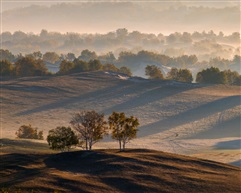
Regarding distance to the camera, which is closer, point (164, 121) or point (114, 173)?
point (114, 173)

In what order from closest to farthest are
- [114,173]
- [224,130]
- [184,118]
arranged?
1. [114,173]
2. [224,130]
3. [184,118]

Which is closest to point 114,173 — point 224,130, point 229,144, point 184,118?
point 229,144

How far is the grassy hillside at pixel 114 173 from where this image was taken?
212 feet

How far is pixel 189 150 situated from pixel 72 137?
5043 cm

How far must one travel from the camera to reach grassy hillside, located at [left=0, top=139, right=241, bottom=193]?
212ft

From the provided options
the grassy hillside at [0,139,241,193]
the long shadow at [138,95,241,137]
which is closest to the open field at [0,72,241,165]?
the long shadow at [138,95,241,137]

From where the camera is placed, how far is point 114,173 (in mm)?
71250

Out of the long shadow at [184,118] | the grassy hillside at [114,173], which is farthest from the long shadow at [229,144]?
the grassy hillside at [114,173]

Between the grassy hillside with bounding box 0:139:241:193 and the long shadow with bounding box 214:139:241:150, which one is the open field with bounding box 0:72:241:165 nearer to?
the long shadow with bounding box 214:139:241:150

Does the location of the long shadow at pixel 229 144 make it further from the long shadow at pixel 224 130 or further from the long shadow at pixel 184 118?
the long shadow at pixel 184 118

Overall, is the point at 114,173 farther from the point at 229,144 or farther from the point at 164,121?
the point at 164,121

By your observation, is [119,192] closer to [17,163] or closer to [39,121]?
[17,163]

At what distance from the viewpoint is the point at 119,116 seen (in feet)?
303

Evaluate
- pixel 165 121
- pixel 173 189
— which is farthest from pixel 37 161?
pixel 165 121
